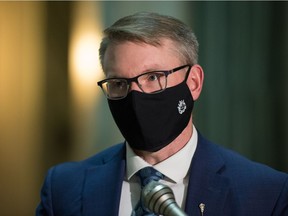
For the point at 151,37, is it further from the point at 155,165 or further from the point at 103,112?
the point at 103,112

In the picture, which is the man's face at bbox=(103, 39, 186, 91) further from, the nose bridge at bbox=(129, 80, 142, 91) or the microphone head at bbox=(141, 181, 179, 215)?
the microphone head at bbox=(141, 181, 179, 215)

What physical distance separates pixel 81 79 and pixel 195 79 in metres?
1.30

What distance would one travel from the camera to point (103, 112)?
2.62m

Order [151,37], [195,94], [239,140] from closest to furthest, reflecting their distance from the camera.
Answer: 1. [151,37]
2. [195,94]
3. [239,140]

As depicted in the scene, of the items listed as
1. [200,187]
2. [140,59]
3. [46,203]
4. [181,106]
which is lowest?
[46,203]

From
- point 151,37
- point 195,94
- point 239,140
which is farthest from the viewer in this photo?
point 239,140

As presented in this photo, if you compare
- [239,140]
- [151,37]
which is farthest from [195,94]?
[239,140]

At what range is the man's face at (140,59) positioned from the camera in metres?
1.29

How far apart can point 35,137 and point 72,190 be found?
1.27 meters

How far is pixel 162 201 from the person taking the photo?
2.82 feet

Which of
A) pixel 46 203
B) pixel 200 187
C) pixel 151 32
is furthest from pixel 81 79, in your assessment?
pixel 200 187

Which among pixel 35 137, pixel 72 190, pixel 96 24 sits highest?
pixel 96 24

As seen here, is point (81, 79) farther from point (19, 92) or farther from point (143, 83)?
point (143, 83)

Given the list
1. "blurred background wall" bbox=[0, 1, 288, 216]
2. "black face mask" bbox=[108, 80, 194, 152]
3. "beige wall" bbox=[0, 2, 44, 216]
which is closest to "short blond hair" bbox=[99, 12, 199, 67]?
"black face mask" bbox=[108, 80, 194, 152]
